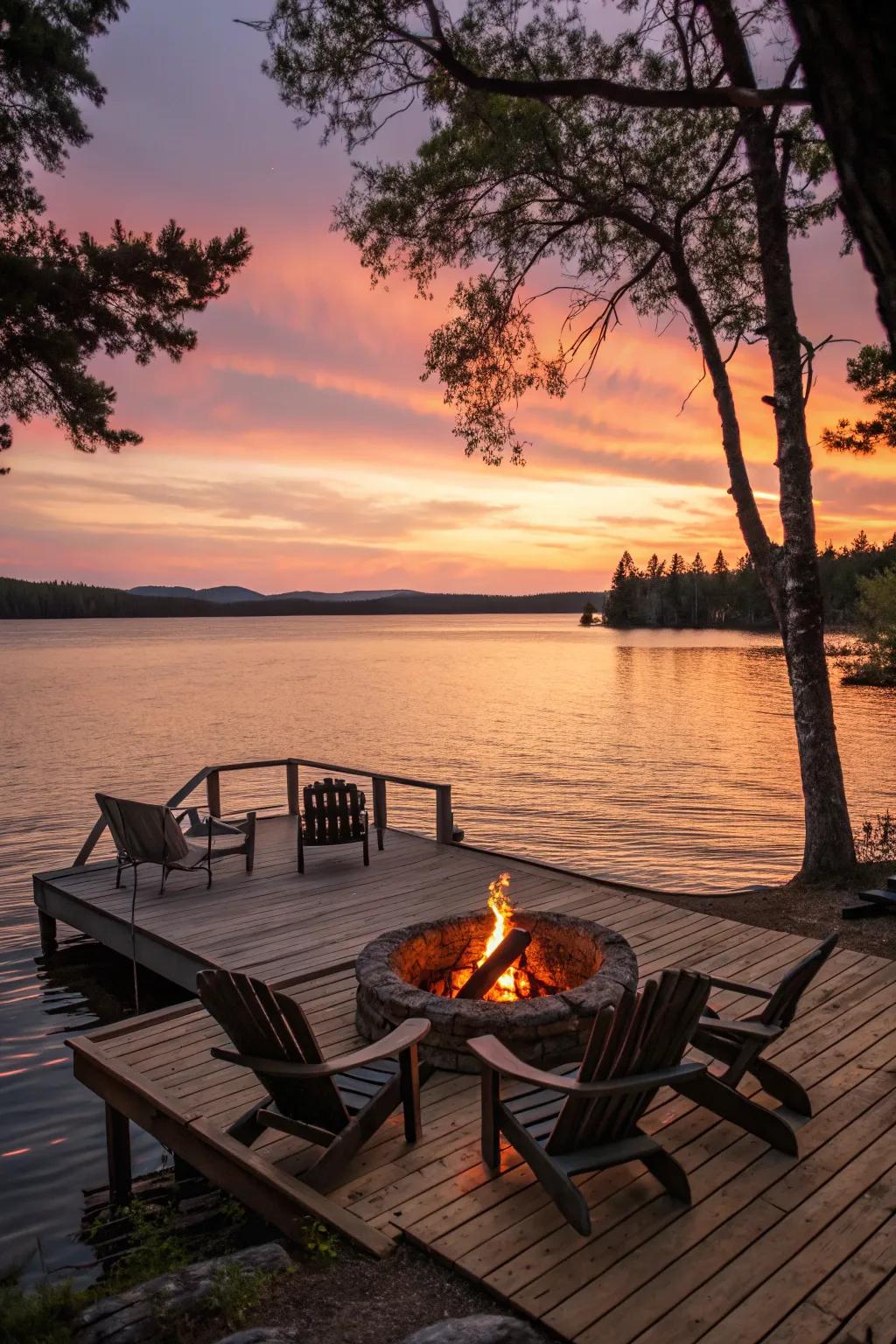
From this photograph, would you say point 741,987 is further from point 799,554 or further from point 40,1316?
point 799,554

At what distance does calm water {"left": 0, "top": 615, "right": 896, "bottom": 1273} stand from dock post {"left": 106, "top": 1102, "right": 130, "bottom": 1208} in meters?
0.32

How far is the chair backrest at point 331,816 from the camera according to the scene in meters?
9.04

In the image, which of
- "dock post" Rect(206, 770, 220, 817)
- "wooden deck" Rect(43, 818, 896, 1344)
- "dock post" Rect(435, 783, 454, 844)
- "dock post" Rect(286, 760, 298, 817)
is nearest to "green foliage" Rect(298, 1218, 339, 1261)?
"wooden deck" Rect(43, 818, 896, 1344)

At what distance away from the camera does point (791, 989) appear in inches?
147

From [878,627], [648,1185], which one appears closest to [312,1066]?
[648,1185]

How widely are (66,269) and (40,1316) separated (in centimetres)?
771

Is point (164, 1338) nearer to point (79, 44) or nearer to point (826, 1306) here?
point (826, 1306)

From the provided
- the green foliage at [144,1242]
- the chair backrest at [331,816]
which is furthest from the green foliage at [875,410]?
the green foliage at [144,1242]

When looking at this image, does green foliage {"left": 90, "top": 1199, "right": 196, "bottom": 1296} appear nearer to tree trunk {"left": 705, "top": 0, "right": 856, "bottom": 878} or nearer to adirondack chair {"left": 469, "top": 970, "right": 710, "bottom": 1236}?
adirondack chair {"left": 469, "top": 970, "right": 710, "bottom": 1236}

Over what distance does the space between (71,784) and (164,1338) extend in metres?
22.6

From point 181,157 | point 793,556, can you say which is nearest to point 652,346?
point 793,556

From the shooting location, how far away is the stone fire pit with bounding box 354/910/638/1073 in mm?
4352

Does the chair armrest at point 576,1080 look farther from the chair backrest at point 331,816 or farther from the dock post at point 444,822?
the dock post at point 444,822

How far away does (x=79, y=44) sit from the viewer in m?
7.36
